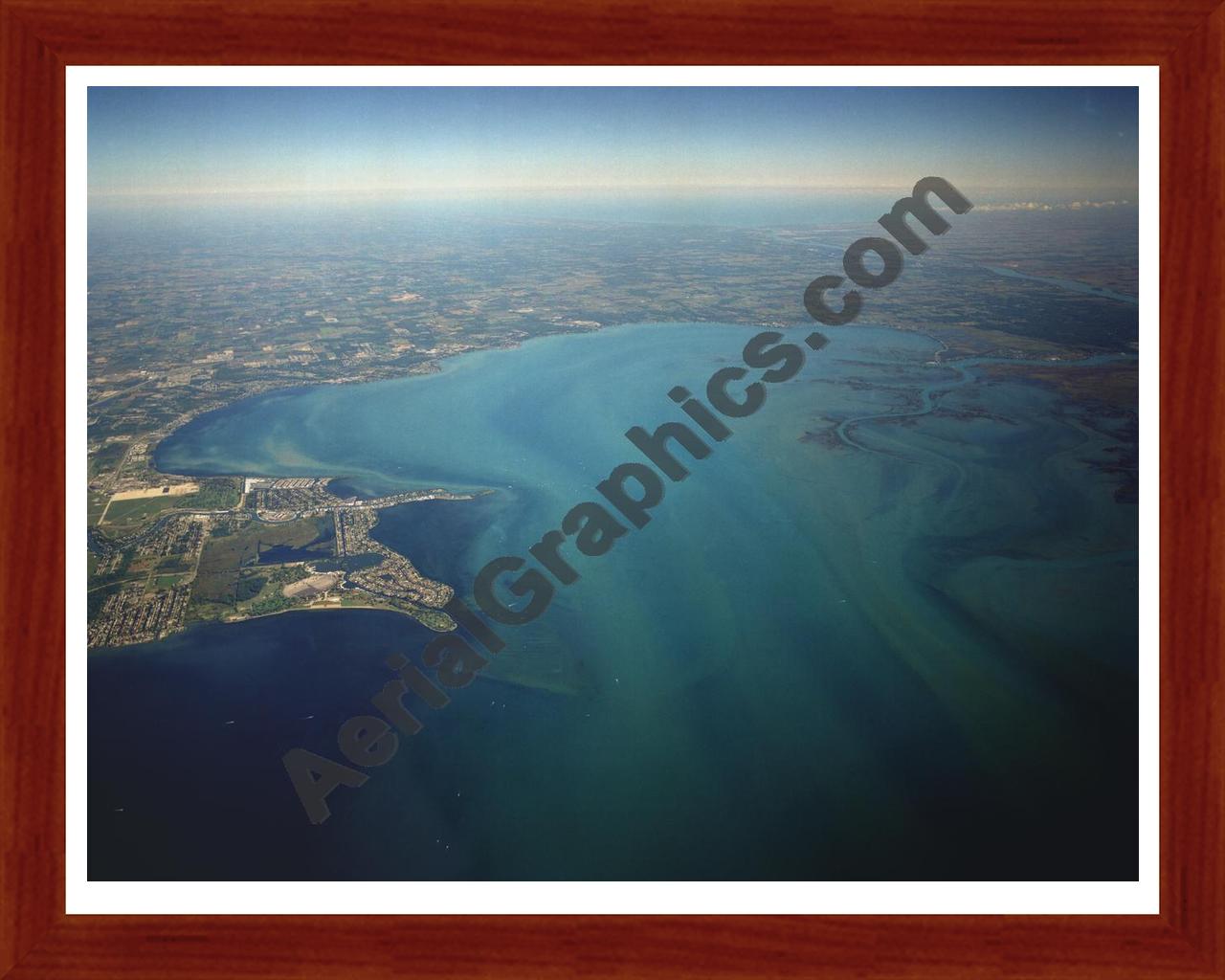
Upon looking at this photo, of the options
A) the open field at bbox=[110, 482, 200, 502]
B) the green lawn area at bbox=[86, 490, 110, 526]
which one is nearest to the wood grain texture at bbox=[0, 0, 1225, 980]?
the green lawn area at bbox=[86, 490, 110, 526]

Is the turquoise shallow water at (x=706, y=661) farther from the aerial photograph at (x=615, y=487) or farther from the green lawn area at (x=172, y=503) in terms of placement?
the green lawn area at (x=172, y=503)

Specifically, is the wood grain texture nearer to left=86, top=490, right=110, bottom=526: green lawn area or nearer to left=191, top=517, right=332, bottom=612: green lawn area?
left=86, top=490, right=110, bottom=526: green lawn area

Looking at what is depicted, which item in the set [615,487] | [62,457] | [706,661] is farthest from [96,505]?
[706,661]

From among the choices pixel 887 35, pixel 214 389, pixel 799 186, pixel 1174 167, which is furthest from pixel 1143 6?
pixel 214 389

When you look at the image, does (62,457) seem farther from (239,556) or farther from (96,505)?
(239,556)

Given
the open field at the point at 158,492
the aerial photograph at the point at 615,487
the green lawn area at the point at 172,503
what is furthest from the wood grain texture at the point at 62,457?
the open field at the point at 158,492

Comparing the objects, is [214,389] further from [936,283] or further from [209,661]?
[936,283]
